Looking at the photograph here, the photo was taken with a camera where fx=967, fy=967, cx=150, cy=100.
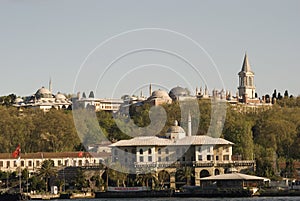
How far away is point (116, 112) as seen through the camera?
4469 inches

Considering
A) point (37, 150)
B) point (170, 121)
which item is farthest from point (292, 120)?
point (37, 150)

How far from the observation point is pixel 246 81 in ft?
497

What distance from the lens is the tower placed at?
491ft

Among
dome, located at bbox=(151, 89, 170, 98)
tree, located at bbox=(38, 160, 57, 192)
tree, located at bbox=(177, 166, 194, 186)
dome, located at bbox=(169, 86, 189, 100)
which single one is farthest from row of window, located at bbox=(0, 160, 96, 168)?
dome, located at bbox=(169, 86, 189, 100)

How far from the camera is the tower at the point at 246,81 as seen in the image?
5891 inches

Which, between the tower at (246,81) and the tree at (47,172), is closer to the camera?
the tree at (47,172)

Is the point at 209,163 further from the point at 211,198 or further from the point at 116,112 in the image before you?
the point at 116,112

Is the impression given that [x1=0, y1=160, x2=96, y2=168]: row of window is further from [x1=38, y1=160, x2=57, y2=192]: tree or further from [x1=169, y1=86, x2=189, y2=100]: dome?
[x1=169, y1=86, x2=189, y2=100]: dome

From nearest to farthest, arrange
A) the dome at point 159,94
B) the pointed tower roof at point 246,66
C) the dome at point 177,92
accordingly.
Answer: the dome at point 159,94
the dome at point 177,92
the pointed tower roof at point 246,66

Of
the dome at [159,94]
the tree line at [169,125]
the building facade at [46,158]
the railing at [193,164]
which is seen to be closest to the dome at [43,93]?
the dome at [159,94]

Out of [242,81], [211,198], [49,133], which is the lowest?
[211,198]

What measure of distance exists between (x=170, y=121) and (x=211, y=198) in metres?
33.6

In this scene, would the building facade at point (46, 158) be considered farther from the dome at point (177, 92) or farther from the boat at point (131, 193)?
the dome at point (177, 92)

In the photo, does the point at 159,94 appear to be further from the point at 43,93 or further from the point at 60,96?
the point at 60,96
